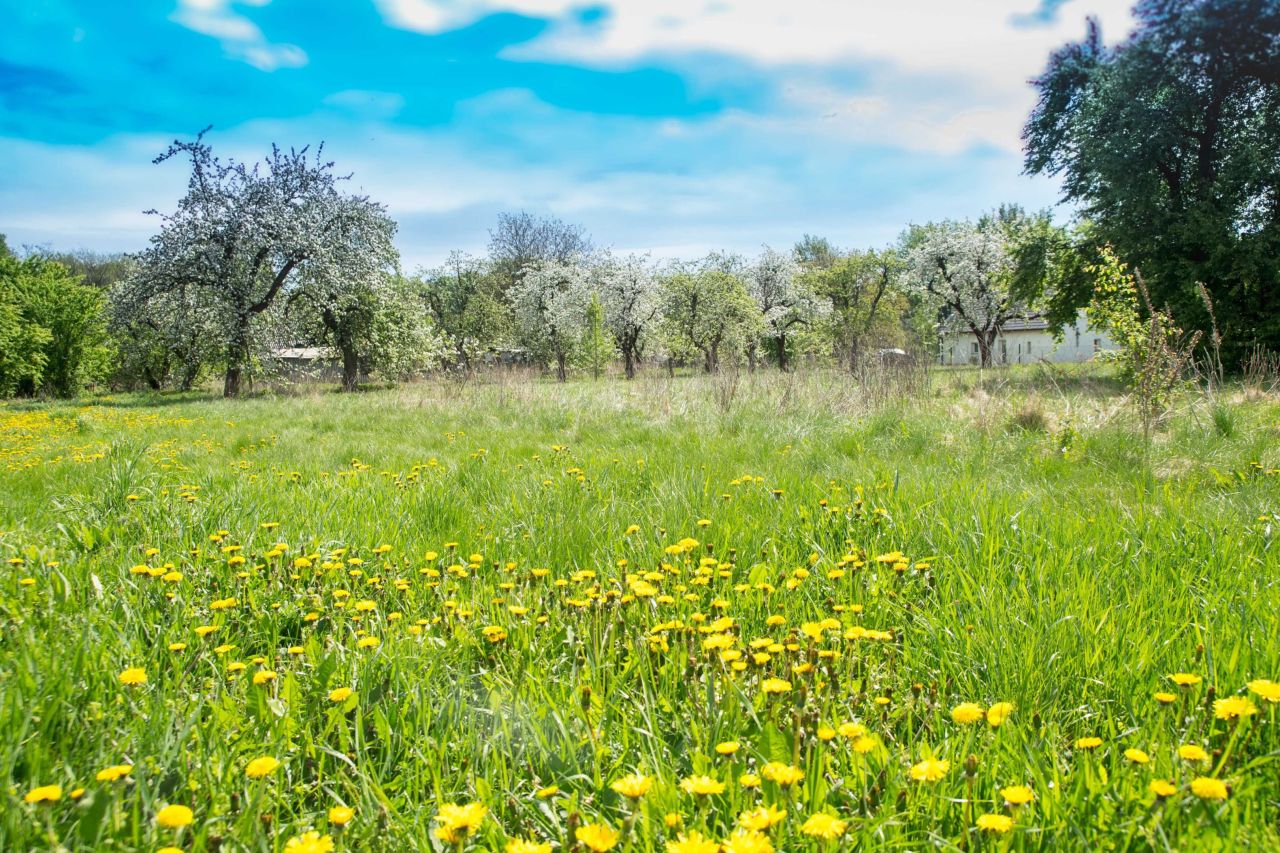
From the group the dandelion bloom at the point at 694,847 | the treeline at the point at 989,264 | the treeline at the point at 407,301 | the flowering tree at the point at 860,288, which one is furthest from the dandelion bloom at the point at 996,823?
the flowering tree at the point at 860,288

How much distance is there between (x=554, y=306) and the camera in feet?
140

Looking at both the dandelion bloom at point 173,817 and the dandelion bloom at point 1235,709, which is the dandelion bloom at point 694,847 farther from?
the dandelion bloom at point 1235,709

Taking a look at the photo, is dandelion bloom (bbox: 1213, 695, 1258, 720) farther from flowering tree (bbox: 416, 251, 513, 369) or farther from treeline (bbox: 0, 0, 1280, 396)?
flowering tree (bbox: 416, 251, 513, 369)

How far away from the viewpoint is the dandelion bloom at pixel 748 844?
100 centimetres

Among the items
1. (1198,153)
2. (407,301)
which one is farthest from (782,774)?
(407,301)

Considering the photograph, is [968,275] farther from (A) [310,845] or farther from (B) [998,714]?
(A) [310,845]

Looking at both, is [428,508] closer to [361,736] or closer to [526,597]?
[526,597]

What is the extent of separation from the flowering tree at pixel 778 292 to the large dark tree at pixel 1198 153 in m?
29.2

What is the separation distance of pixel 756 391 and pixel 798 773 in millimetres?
10013

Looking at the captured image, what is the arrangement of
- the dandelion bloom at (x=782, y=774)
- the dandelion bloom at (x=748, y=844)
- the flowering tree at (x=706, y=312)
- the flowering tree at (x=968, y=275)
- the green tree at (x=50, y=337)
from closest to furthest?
1. the dandelion bloom at (x=748, y=844)
2. the dandelion bloom at (x=782, y=774)
3. the green tree at (x=50, y=337)
4. the flowering tree at (x=968, y=275)
5. the flowering tree at (x=706, y=312)

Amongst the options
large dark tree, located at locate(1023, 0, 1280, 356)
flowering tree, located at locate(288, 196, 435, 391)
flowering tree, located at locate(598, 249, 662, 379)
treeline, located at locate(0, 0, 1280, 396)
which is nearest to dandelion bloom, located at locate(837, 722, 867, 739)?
treeline, located at locate(0, 0, 1280, 396)

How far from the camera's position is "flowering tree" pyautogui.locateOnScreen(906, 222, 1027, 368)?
4069 centimetres

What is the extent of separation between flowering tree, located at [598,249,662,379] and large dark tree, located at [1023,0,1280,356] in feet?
83.9

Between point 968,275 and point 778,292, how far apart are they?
12234mm
